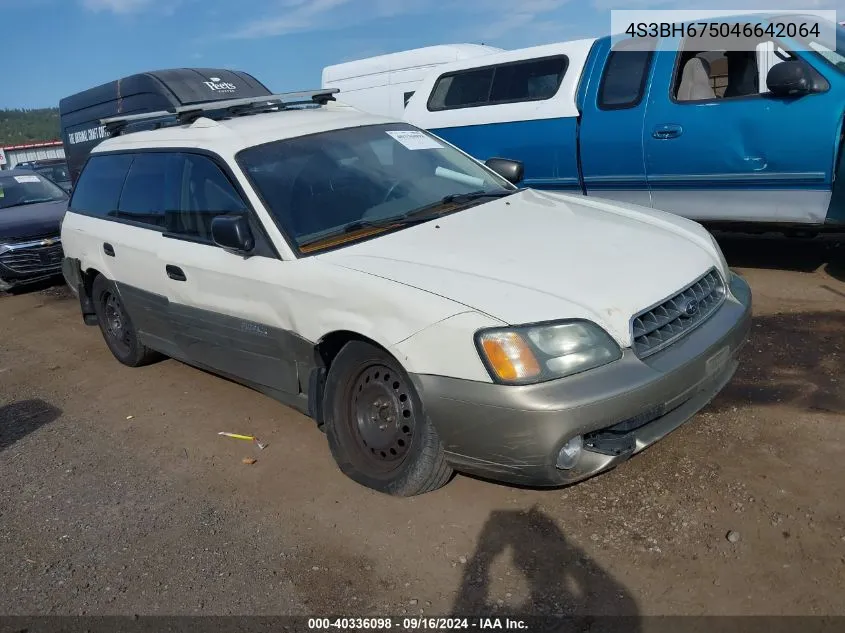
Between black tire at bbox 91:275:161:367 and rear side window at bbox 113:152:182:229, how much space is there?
25.1 inches

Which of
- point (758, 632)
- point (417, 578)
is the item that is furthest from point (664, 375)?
point (417, 578)

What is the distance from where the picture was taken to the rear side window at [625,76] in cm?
613

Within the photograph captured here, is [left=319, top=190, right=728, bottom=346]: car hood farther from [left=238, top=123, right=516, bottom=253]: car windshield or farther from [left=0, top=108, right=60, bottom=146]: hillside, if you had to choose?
[left=0, top=108, right=60, bottom=146]: hillside

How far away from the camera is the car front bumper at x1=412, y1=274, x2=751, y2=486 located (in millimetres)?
2625

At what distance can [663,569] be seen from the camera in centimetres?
262

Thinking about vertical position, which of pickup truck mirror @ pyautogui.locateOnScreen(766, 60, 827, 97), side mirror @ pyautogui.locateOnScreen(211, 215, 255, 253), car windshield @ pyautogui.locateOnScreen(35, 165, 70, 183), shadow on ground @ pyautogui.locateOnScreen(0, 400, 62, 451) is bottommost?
shadow on ground @ pyautogui.locateOnScreen(0, 400, 62, 451)

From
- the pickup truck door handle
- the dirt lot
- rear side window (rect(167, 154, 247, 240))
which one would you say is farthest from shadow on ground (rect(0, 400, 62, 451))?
the pickup truck door handle

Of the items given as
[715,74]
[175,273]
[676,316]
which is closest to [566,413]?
[676,316]

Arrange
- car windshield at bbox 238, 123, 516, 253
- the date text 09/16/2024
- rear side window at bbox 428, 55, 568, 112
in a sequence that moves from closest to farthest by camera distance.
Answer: the date text 09/16/2024 < car windshield at bbox 238, 123, 516, 253 < rear side window at bbox 428, 55, 568, 112

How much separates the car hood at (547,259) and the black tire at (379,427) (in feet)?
1.41

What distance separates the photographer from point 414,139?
4445 millimetres

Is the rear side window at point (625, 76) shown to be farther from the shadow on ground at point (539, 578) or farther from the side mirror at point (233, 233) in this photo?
the shadow on ground at point (539, 578)

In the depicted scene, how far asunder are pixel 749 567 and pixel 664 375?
741 millimetres

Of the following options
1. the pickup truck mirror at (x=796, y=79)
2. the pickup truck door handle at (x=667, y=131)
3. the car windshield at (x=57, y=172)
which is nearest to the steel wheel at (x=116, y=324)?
the pickup truck door handle at (x=667, y=131)
